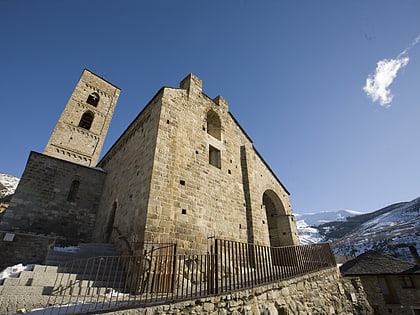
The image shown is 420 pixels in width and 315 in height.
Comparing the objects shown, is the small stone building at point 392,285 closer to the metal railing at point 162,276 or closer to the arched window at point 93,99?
the metal railing at point 162,276

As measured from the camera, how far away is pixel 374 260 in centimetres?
1641

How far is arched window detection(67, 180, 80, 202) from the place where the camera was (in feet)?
38.2

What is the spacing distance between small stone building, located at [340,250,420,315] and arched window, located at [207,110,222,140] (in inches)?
623

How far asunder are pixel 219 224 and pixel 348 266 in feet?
53.6

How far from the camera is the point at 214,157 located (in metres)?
10.5

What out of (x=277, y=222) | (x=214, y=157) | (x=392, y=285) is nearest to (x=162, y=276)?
(x=214, y=157)

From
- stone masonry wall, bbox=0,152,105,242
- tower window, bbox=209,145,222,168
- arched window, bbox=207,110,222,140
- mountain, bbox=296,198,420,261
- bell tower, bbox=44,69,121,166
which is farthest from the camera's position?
mountain, bbox=296,198,420,261

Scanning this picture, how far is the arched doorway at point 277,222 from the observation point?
41.7 feet

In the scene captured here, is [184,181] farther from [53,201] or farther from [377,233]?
[377,233]

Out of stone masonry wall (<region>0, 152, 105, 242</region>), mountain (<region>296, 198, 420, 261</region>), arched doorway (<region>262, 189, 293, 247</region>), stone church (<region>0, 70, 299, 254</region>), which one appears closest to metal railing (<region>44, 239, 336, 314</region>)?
stone church (<region>0, 70, 299, 254</region>)

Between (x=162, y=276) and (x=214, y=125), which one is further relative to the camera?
(x=214, y=125)

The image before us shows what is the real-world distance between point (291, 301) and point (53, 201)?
40.8 ft

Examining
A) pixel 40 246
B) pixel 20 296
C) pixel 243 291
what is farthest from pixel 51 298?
pixel 40 246

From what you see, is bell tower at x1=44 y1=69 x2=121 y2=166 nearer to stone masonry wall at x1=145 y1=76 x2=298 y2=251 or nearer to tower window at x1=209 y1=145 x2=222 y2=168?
stone masonry wall at x1=145 y1=76 x2=298 y2=251
